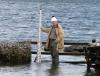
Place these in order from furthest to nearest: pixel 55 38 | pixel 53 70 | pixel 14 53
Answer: pixel 55 38 < pixel 14 53 < pixel 53 70

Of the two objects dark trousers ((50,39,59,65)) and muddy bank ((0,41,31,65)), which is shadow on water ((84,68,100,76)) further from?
muddy bank ((0,41,31,65))

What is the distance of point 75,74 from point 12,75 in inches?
83.3

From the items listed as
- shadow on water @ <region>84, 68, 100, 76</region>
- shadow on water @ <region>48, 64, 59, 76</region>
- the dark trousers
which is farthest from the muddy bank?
shadow on water @ <region>84, 68, 100, 76</region>

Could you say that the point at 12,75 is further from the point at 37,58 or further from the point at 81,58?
the point at 81,58

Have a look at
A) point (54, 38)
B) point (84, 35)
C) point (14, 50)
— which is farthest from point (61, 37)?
point (84, 35)

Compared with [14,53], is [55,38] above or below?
above

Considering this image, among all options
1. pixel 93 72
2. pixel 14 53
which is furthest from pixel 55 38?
pixel 93 72

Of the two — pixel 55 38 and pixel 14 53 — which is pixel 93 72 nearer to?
pixel 55 38

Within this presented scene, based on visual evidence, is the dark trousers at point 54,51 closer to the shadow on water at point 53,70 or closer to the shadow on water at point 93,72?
the shadow on water at point 53,70

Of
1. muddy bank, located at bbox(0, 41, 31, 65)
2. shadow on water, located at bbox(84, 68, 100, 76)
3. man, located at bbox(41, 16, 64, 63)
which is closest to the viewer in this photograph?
shadow on water, located at bbox(84, 68, 100, 76)

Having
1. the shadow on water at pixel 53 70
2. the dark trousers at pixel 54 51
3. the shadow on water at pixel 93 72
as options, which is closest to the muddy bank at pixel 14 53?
the dark trousers at pixel 54 51

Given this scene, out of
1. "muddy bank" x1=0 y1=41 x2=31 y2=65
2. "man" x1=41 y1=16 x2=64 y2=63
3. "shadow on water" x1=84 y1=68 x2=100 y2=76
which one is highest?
"man" x1=41 y1=16 x2=64 y2=63

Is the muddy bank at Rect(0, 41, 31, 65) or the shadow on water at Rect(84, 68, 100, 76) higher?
the muddy bank at Rect(0, 41, 31, 65)

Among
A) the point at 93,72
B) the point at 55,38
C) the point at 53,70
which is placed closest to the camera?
the point at 93,72
